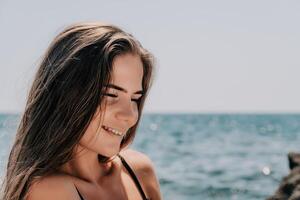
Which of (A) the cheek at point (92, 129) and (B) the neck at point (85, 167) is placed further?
(B) the neck at point (85, 167)

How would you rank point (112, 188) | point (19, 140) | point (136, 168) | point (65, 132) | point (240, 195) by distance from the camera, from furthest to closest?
1. point (240, 195)
2. point (136, 168)
3. point (112, 188)
4. point (19, 140)
5. point (65, 132)

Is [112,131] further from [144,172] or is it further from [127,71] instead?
[144,172]

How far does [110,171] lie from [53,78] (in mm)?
646

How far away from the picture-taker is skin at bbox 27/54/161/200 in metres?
2.37

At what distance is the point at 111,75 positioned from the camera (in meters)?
2.41

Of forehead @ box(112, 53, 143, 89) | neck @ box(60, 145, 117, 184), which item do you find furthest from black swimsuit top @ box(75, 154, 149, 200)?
forehead @ box(112, 53, 143, 89)

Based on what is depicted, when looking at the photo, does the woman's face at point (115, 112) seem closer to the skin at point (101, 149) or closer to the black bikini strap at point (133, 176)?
the skin at point (101, 149)

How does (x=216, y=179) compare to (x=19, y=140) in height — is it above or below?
below

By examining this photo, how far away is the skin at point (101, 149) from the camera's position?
2367 mm

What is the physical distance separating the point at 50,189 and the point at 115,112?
1.32ft

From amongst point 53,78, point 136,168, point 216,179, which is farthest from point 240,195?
point 53,78

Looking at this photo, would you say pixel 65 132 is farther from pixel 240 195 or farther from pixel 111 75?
pixel 240 195

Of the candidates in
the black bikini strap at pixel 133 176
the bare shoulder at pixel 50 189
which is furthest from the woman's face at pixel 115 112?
the black bikini strap at pixel 133 176

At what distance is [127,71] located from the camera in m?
2.48
